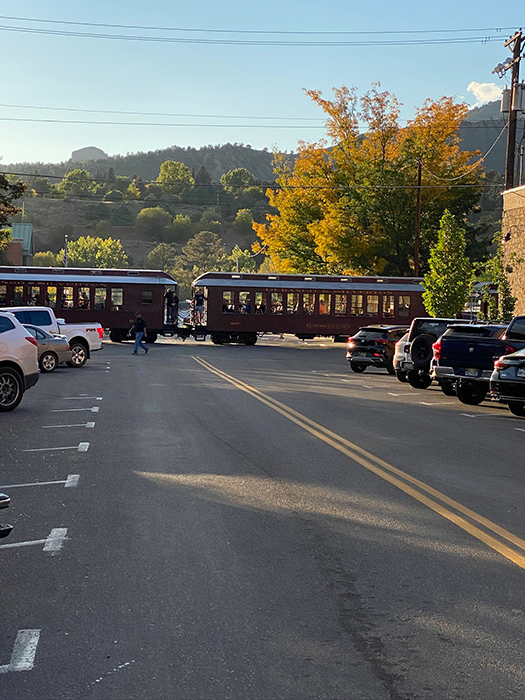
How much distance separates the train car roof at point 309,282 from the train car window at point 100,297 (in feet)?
17.2

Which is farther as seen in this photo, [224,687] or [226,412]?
[226,412]

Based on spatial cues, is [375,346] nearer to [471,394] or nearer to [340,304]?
[471,394]

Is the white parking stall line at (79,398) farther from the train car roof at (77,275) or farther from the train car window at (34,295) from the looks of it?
the train car window at (34,295)

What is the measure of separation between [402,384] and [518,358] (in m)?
9.38

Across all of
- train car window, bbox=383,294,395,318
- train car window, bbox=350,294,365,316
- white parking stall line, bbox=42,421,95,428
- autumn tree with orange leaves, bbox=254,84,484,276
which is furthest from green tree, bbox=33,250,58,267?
white parking stall line, bbox=42,421,95,428

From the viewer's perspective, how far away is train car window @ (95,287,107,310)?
4922cm

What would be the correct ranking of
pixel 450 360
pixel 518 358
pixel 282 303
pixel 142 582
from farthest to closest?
pixel 282 303 → pixel 450 360 → pixel 518 358 → pixel 142 582

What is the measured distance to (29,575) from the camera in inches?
255

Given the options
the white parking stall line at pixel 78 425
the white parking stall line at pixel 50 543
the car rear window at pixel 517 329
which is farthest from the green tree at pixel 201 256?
the white parking stall line at pixel 50 543

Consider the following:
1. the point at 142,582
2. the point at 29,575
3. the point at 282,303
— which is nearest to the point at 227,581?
the point at 142,582

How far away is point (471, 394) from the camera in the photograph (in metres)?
20.7

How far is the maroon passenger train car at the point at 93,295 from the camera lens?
49125 millimetres

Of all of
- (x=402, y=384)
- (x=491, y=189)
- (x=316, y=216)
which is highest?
(x=491, y=189)

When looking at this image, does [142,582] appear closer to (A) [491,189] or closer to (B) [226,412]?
(B) [226,412]
